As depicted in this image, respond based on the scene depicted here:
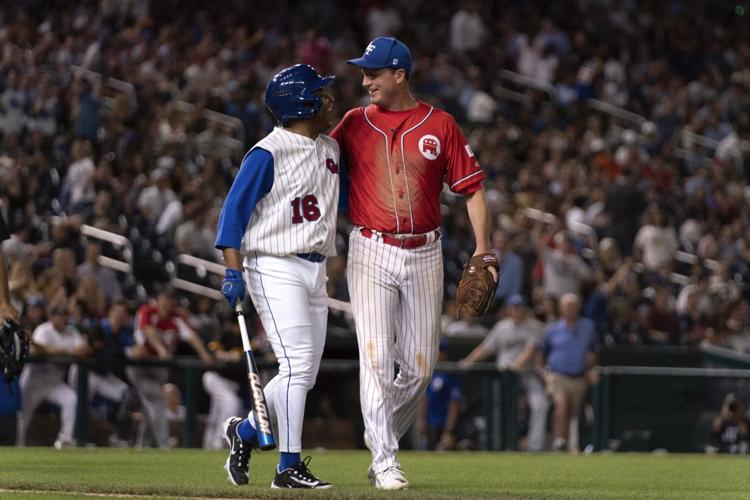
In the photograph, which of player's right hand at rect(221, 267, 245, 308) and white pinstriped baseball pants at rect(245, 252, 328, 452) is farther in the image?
white pinstriped baseball pants at rect(245, 252, 328, 452)

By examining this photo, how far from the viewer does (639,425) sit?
50.6 feet

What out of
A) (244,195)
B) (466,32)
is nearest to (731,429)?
(244,195)

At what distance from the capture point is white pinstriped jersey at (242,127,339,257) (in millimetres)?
7496

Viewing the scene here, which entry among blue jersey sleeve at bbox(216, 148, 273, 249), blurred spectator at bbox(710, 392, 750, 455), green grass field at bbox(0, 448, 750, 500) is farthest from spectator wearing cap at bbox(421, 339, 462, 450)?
blue jersey sleeve at bbox(216, 148, 273, 249)

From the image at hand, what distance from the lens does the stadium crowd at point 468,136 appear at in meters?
18.1

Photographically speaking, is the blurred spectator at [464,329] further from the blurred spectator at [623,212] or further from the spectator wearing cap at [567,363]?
the blurred spectator at [623,212]

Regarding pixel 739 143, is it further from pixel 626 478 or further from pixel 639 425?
pixel 626 478

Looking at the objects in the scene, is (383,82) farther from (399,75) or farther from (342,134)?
(342,134)

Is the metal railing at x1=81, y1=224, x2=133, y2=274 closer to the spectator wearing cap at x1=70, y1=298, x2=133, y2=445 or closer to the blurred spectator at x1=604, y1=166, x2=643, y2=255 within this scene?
the spectator wearing cap at x1=70, y1=298, x2=133, y2=445

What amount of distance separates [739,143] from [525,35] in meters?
4.36

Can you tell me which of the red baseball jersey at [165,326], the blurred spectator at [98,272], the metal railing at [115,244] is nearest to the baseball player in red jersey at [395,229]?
the red baseball jersey at [165,326]

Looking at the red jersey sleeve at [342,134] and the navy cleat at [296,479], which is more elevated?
the red jersey sleeve at [342,134]

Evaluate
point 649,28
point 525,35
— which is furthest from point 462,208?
point 649,28

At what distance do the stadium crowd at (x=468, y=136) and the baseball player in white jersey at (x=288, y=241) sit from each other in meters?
7.82
